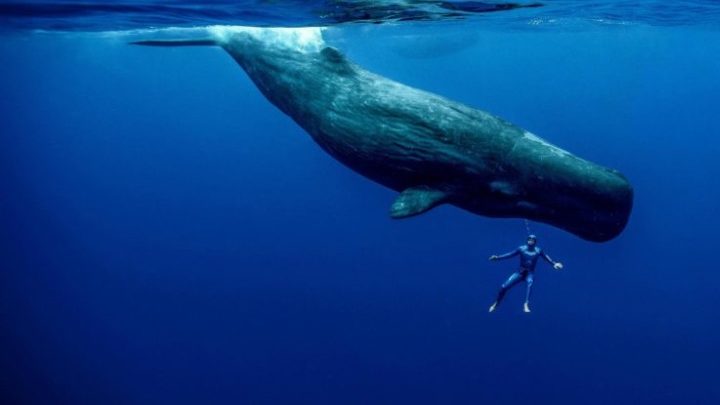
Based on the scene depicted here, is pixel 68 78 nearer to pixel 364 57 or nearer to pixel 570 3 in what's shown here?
pixel 364 57

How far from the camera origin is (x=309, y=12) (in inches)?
505

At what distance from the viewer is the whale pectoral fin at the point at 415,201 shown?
19.7 ft

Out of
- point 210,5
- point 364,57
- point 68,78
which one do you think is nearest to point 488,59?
Result: point 364,57

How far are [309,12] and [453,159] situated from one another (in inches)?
322

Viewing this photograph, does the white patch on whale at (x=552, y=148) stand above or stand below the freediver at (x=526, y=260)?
above

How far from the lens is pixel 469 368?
799 inches

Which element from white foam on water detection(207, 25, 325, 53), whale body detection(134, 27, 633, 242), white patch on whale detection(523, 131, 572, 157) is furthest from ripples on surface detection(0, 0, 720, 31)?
white patch on whale detection(523, 131, 572, 157)

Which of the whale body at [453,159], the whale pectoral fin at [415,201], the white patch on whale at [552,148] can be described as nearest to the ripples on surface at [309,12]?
the whale body at [453,159]

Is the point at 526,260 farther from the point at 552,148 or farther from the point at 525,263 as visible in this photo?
the point at 552,148

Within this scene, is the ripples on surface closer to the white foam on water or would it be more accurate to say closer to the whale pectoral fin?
the white foam on water

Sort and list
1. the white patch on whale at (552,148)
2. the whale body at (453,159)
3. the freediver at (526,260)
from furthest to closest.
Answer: the freediver at (526,260)
the white patch on whale at (552,148)
the whale body at (453,159)

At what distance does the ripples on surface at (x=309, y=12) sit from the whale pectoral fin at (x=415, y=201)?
7197mm

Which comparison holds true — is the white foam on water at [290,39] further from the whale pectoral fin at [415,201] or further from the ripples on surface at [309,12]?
the whale pectoral fin at [415,201]

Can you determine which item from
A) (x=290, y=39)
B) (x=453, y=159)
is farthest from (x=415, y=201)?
(x=290, y=39)
